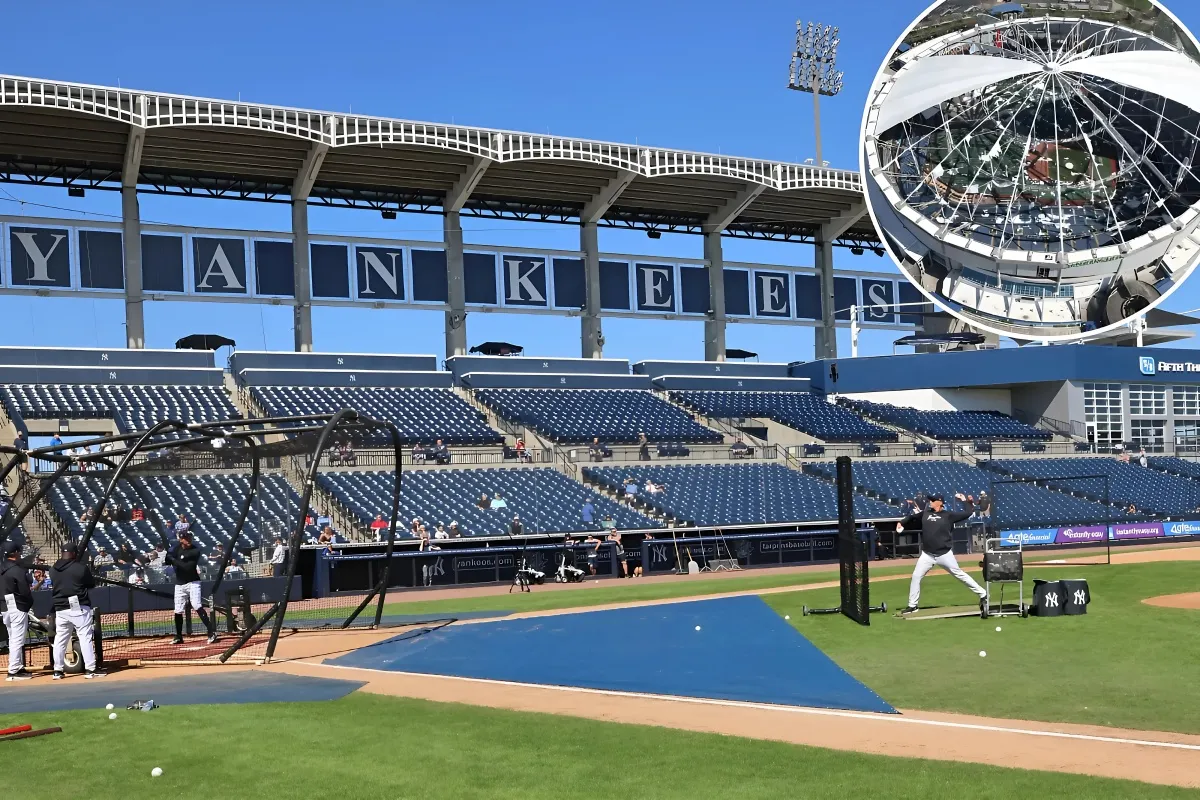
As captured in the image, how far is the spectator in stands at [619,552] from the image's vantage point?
34594 mm

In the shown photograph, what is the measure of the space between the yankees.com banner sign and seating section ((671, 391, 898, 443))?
3463mm

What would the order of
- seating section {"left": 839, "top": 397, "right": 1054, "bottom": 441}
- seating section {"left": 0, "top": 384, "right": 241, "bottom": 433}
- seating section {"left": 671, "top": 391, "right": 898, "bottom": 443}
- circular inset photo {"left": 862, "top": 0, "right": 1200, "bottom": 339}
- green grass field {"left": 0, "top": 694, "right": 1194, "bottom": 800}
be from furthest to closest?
seating section {"left": 839, "top": 397, "right": 1054, "bottom": 441} < seating section {"left": 671, "top": 391, "right": 898, "bottom": 443} < circular inset photo {"left": 862, "top": 0, "right": 1200, "bottom": 339} < seating section {"left": 0, "top": 384, "right": 241, "bottom": 433} < green grass field {"left": 0, "top": 694, "right": 1194, "bottom": 800}

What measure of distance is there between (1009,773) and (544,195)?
4218cm

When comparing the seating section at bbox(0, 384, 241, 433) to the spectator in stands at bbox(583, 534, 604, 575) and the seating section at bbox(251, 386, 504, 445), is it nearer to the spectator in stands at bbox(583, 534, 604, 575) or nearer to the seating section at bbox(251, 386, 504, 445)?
the seating section at bbox(251, 386, 504, 445)

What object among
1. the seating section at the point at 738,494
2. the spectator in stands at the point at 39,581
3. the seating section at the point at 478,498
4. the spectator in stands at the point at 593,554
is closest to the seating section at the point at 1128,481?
the seating section at the point at 738,494

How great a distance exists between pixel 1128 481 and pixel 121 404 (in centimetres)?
3622

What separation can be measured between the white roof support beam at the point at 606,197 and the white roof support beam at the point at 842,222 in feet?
35.4

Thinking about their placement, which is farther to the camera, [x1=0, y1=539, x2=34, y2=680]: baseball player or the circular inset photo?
the circular inset photo

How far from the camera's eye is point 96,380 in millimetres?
41500

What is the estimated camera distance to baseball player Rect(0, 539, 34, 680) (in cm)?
1669

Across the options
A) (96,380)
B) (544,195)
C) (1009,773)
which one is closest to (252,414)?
Result: (96,380)

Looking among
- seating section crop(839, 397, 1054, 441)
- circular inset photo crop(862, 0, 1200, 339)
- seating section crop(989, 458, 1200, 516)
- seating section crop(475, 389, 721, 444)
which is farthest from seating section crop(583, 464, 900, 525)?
circular inset photo crop(862, 0, 1200, 339)

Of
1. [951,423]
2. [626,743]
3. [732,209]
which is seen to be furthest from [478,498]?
[626,743]

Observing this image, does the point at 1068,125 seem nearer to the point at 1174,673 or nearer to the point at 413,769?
the point at 1174,673
